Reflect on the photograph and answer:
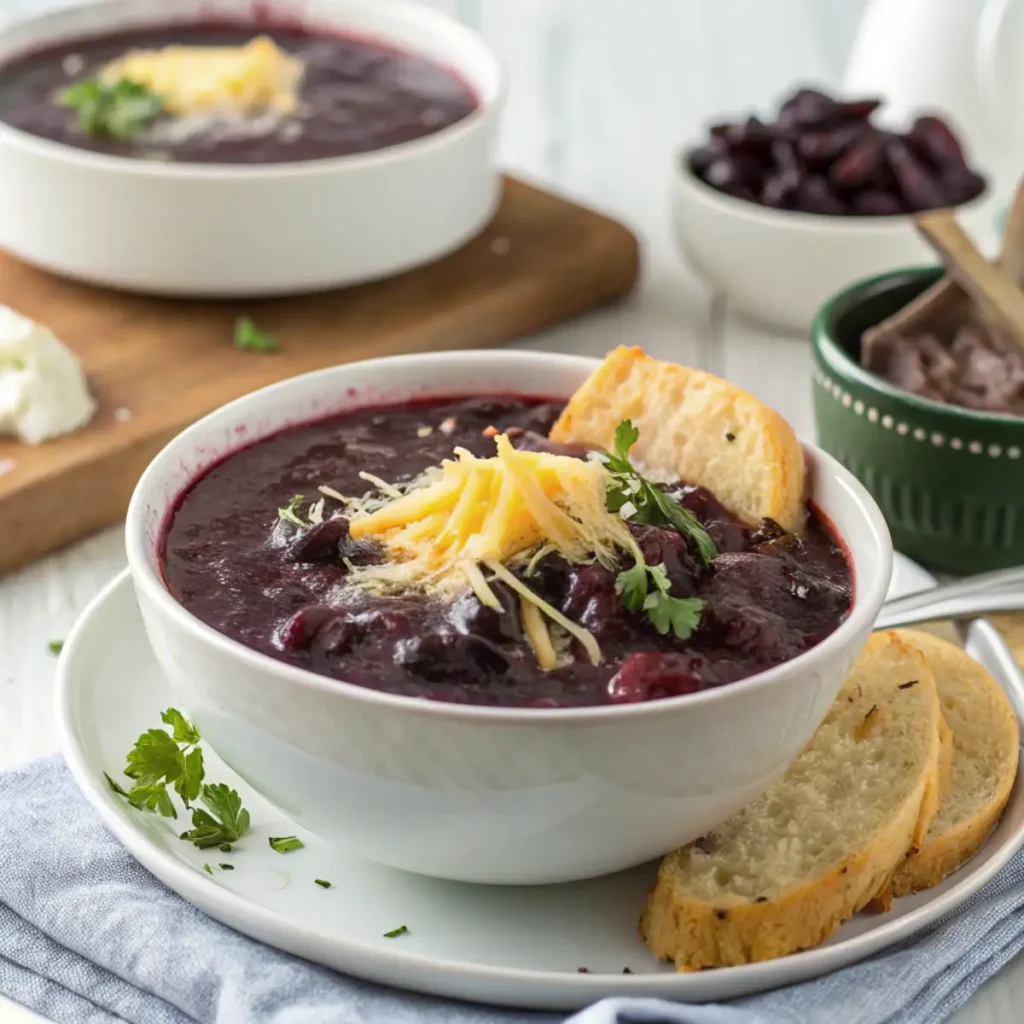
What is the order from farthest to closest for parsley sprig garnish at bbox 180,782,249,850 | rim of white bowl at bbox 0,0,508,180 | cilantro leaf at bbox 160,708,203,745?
rim of white bowl at bbox 0,0,508,180 → cilantro leaf at bbox 160,708,203,745 → parsley sprig garnish at bbox 180,782,249,850

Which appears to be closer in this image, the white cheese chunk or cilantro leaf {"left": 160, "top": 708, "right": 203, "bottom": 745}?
cilantro leaf {"left": 160, "top": 708, "right": 203, "bottom": 745}

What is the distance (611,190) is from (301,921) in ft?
13.4

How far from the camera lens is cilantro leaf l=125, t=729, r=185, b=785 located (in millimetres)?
2707

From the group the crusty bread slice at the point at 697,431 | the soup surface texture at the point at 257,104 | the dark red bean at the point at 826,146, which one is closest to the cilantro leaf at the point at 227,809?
the crusty bread slice at the point at 697,431

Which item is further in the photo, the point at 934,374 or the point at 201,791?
the point at 934,374

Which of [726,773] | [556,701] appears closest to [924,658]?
[726,773]

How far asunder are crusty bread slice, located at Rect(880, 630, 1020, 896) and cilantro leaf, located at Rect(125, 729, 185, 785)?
1168 millimetres

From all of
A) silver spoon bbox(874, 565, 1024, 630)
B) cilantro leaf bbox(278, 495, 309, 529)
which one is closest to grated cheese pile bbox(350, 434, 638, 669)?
cilantro leaf bbox(278, 495, 309, 529)

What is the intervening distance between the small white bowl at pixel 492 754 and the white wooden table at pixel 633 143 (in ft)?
1.96

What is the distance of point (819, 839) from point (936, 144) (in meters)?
2.95

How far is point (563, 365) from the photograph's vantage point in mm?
3234

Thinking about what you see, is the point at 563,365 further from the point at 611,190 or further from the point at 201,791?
the point at 611,190

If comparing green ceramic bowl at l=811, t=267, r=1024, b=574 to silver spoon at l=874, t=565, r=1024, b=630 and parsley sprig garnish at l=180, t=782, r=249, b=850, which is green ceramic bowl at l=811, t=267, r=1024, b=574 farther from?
parsley sprig garnish at l=180, t=782, r=249, b=850

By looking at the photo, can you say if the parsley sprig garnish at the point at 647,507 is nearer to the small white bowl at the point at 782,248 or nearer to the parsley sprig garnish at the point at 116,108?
the small white bowl at the point at 782,248
